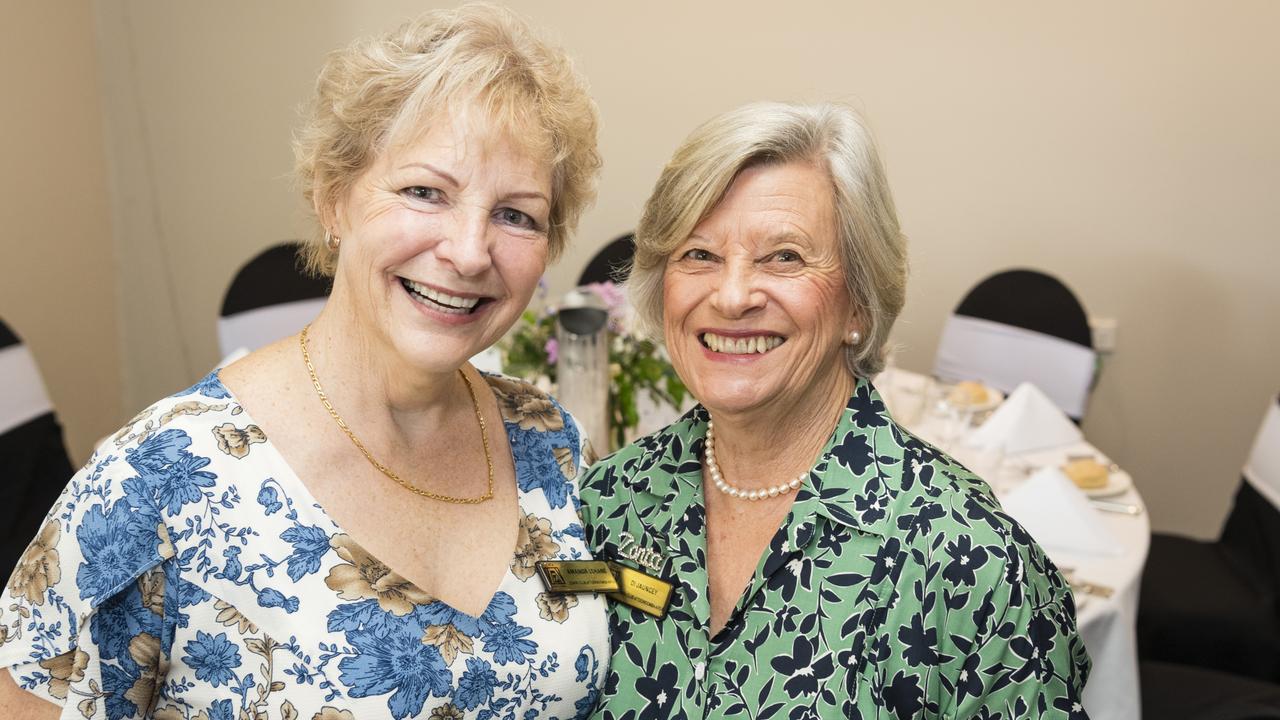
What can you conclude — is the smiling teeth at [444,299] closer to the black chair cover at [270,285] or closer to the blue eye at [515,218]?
the blue eye at [515,218]

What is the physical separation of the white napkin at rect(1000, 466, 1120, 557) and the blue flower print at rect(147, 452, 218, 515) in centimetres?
192

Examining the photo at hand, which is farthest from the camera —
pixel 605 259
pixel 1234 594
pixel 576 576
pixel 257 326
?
pixel 605 259

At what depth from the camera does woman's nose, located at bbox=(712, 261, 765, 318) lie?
1518 mm

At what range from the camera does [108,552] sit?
1.28m

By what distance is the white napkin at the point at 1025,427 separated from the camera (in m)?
3.26

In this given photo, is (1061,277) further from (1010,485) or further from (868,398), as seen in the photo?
(868,398)

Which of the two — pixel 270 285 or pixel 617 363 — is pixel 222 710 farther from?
pixel 270 285

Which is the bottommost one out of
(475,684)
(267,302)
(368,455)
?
(267,302)

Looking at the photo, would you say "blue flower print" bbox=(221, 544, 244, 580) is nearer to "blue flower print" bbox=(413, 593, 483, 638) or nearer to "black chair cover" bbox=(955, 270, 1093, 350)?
"blue flower print" bbox=(413, 593, 483, 638)

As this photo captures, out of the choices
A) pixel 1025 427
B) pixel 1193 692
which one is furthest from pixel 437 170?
pixel 1025 427

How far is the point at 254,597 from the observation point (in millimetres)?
1363

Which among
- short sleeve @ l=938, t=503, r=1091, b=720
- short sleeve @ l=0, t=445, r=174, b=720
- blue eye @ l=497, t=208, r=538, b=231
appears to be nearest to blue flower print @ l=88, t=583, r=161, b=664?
short sleeve @ l=0, t=445, r=174, b=720

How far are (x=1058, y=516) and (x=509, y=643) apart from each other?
164cm

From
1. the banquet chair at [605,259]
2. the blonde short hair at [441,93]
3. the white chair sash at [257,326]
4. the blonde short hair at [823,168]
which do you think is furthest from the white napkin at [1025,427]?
the white chair sash at [257,326]
